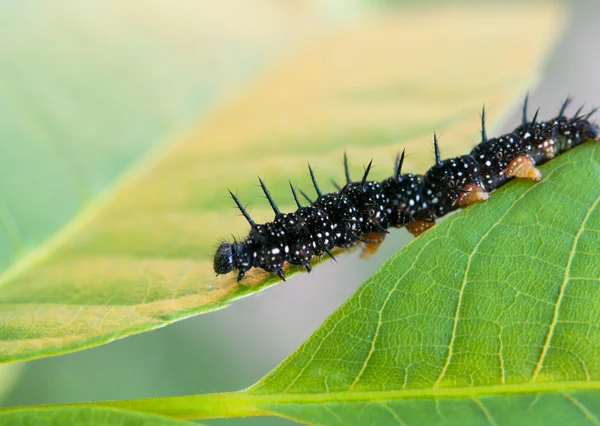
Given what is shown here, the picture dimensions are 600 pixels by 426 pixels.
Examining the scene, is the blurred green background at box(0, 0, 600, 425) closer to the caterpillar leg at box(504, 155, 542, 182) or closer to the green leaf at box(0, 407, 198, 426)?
the green leaf at box(0, 407, 198, 426)

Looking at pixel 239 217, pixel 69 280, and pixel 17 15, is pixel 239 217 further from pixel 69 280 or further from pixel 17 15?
pixel 17 15

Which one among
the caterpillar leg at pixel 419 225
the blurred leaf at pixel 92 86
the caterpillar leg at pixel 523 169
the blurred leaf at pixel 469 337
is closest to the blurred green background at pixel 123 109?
the blurred leaf at pixel 92 86

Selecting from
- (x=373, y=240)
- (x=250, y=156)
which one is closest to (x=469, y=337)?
(x=373, y=240)

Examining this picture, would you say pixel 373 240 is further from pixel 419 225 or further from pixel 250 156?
pixel 250 156

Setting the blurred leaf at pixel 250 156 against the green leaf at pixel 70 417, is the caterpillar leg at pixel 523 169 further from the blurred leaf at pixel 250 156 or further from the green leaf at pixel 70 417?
the green leaf at pixel 70 417

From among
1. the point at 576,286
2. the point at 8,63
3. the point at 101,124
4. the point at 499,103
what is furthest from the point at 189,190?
the point at 576,286

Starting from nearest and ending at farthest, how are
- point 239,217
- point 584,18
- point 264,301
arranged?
point 239,217, point 264,301, point 584,18

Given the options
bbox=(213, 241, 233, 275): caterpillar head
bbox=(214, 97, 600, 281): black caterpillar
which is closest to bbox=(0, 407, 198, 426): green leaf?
bbox=(213, 241, 233, 275): caterpillar head
